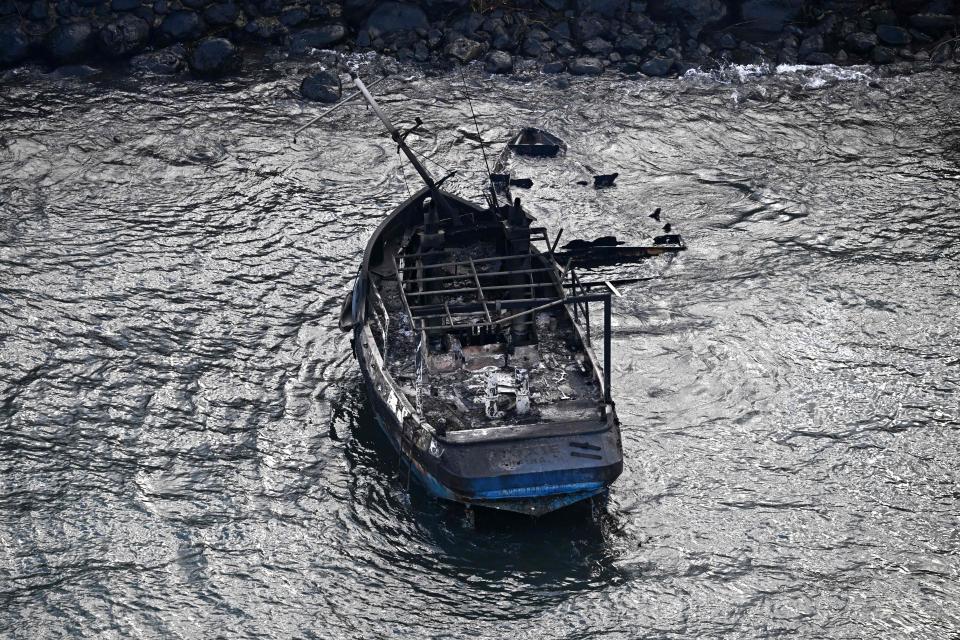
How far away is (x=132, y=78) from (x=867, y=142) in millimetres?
18176

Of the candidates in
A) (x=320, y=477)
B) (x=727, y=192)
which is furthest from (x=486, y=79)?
(x=320, y=477)

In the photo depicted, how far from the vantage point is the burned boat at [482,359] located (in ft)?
45.0

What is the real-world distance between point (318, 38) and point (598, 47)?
7376mm

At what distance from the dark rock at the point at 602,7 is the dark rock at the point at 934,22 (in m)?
7.81

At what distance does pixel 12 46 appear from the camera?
85.6 ft

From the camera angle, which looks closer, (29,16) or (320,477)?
(320,477)

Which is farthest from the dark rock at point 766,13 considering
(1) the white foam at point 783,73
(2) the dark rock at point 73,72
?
(2) the dark rock at point 73,72

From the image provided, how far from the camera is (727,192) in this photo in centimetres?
2250

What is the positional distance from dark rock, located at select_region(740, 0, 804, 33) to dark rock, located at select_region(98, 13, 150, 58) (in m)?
16.0

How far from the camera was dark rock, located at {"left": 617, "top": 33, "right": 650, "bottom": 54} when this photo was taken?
2681cm

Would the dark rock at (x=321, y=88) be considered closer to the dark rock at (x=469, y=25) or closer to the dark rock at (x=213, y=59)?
the dark rock at (x=213, y=59)

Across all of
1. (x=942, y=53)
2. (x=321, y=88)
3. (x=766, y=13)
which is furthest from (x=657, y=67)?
(x=321, y=88)

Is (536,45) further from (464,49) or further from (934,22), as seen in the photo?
(934,22)

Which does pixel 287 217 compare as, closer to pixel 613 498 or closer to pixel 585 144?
pixel 585 144
